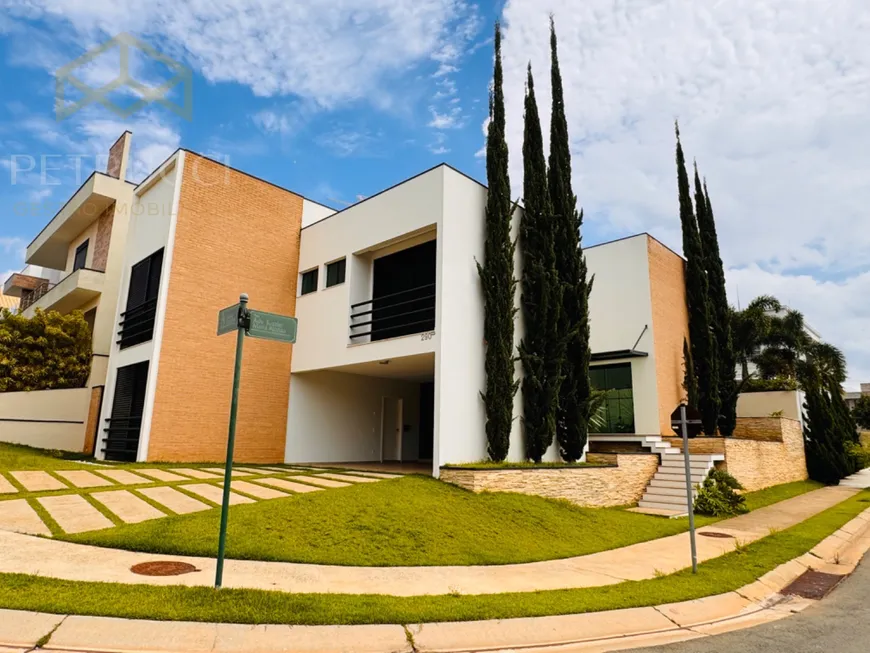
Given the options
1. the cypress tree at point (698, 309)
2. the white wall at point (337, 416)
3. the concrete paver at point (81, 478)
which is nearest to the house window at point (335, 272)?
the white wall at point (337, 416)

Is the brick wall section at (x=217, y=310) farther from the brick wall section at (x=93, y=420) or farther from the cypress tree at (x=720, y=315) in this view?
the cypress tree at (x=720, y=315)

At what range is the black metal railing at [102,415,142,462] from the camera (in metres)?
14.1

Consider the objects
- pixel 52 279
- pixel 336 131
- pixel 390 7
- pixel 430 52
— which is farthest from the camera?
pixel 52 279

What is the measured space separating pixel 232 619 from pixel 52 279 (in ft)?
112

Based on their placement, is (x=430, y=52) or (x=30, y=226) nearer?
(x=430, y=52)

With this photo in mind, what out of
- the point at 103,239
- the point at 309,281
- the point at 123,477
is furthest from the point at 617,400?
the point at 103,239

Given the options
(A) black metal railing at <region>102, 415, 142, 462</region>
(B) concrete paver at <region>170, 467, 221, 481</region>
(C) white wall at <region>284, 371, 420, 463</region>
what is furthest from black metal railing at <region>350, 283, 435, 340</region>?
(A) black metal railing at <region>102, 415, 142, 462</region>

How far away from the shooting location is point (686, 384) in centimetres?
2014

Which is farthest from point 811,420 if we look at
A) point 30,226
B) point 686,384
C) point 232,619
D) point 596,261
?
point 30,226

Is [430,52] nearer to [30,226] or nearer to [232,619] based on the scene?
[232,619]

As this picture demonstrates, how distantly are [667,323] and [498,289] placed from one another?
418 inches

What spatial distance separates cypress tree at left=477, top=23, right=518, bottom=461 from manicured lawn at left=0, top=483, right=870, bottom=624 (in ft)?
→ 19.9

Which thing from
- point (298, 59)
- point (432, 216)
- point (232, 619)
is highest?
point (298, 59)

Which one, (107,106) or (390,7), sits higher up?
(107,106)
